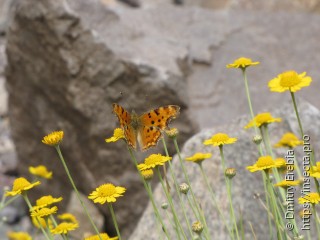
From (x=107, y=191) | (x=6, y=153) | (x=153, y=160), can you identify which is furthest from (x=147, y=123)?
(x=6, y=153)

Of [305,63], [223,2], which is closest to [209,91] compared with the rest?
[305,63]

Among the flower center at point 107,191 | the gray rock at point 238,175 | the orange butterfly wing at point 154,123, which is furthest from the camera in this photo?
the gray rock at point 238,175

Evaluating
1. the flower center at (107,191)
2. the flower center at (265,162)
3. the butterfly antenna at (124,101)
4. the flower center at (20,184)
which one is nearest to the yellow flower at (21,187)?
the flower center at (20,184)

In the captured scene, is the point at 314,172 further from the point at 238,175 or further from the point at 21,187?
the point at 238,175

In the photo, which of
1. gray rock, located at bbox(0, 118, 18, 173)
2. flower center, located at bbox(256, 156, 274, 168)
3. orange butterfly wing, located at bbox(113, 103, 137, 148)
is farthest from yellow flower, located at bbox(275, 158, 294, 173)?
gray rock, located at bbox(0, 118, 18, 173)

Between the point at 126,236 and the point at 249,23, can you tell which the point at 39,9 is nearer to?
the point at 126,236

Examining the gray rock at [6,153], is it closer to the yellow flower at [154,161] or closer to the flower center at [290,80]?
the yellow flower at [154,161]
